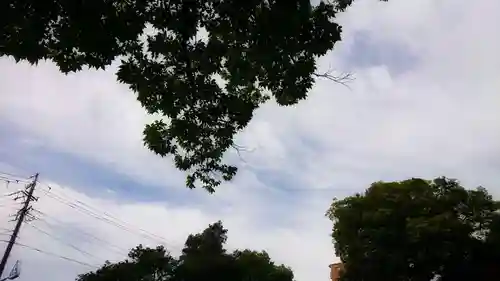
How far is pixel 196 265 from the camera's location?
35.7 meters

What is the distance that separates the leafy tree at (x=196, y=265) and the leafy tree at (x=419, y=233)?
7.50 metres

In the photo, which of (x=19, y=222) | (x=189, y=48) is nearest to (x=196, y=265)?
(x=19, y=222)

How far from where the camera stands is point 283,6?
6.08 meters

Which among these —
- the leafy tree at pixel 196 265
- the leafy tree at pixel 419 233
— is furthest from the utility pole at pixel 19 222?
the leafy tree at pixel 419 233

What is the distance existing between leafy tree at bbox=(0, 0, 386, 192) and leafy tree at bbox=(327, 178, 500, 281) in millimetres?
25200

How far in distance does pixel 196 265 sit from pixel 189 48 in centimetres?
3077

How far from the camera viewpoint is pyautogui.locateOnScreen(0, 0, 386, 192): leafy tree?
231 inches

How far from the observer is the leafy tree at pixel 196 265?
33.8 metres

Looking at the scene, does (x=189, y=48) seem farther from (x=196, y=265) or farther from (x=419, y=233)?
(x=196, y=265)

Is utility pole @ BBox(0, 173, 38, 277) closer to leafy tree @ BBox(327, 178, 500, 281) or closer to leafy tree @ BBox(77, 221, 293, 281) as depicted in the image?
leafy tree @ BBox(77, 221, 293, 281)

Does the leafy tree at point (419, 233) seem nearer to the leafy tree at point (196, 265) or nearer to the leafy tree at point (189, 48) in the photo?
the leafy tree at point (196, 265)

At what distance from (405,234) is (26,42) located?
1145 inches

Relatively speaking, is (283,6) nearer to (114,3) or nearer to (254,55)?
(254,55)

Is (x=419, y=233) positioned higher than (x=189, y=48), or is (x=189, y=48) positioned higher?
(x=419, y=233)
